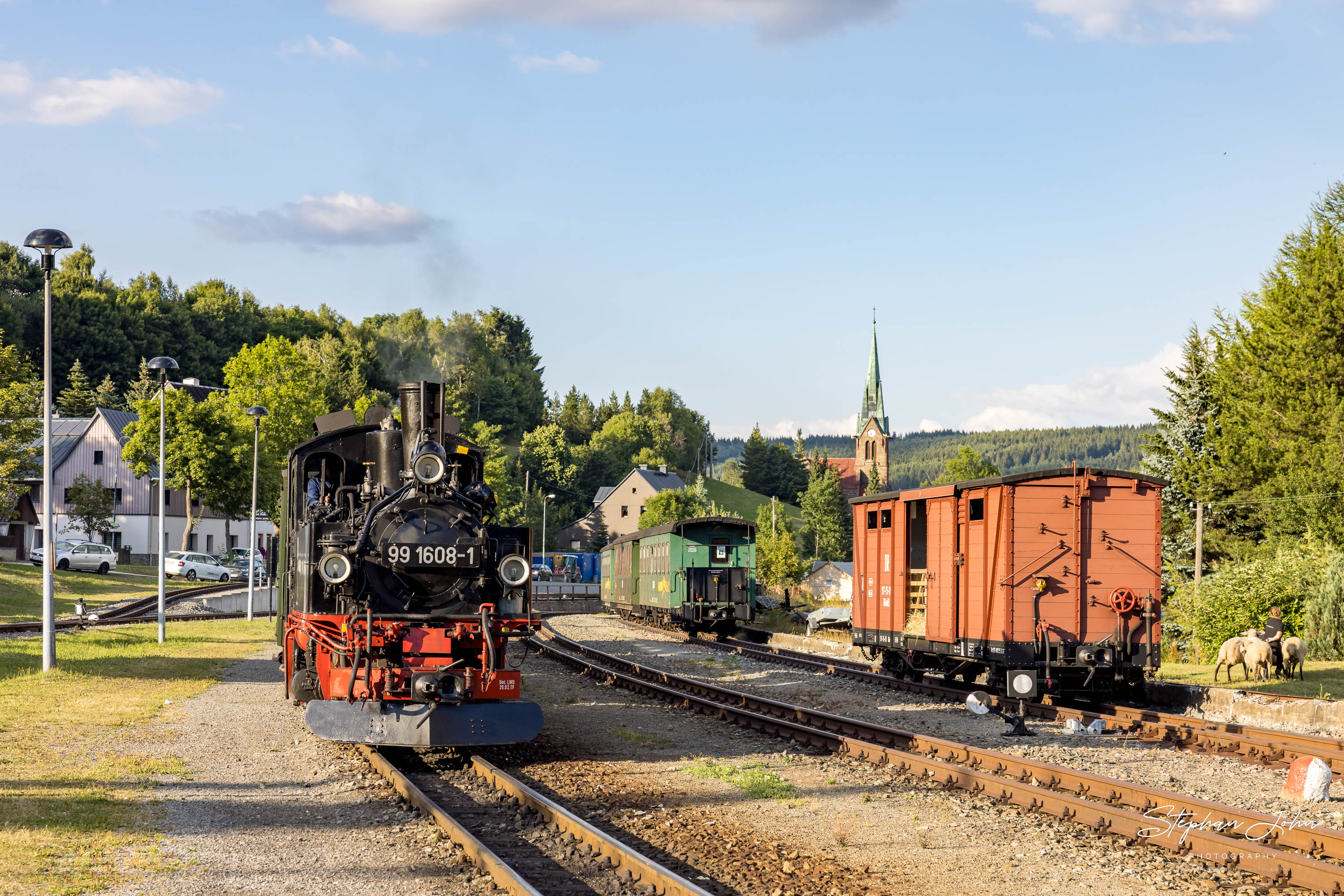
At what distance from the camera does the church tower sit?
169 meters

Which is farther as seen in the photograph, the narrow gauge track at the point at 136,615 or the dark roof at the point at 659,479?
the dark roof at the point at 659,479

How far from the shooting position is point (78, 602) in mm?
32844

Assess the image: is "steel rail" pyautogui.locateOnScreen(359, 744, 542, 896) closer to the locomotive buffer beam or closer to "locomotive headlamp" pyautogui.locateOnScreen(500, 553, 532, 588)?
the locomotive buffer beam

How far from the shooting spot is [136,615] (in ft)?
116

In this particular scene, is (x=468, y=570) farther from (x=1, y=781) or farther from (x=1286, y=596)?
(x=1286, y=596)

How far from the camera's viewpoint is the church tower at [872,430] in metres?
169

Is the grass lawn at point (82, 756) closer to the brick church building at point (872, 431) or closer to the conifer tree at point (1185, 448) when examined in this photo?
the conifer tree at point (1185, 448)

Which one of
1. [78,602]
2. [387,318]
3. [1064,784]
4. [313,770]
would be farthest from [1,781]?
[387,318]

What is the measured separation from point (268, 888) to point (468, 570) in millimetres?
5099

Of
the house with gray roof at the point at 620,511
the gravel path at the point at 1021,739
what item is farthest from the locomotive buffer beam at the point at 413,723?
the house with gray roof at the point at 620,511

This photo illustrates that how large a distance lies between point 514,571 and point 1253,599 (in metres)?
19.3
